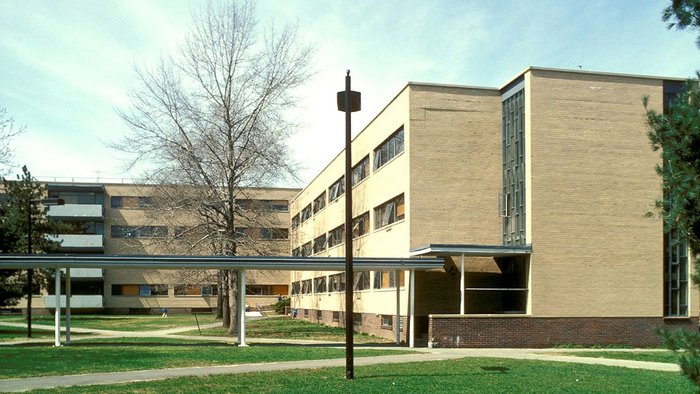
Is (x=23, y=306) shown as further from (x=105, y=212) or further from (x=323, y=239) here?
(x=323, y=239)

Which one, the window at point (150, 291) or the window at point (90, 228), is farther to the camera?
the window at point (150, 291)

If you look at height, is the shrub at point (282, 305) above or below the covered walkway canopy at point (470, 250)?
below

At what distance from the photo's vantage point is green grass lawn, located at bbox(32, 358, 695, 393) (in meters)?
14.4

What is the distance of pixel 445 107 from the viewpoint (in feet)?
101

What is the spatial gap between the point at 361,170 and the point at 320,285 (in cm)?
1573

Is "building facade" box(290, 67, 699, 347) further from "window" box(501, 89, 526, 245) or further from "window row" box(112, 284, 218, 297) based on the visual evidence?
"window row" box(112, 284, 218, 297)

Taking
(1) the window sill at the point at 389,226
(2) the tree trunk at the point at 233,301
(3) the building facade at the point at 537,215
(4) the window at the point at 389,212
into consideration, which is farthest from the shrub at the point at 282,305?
(3) the building facade at the point at 537,215

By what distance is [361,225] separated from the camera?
4091cm

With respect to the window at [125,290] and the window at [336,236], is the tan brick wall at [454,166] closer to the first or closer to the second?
the window at [336,236]

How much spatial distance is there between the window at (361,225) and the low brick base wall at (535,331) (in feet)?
42.3

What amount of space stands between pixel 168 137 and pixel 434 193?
48.6ft

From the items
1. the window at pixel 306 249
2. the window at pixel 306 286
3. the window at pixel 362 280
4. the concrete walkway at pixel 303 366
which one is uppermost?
the window at pixel 306 249

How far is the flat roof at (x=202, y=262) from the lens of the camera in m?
27.8

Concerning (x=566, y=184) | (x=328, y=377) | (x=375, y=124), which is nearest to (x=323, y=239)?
(x=375, y=124)
